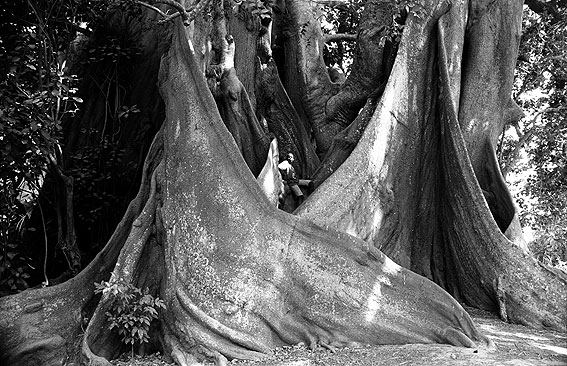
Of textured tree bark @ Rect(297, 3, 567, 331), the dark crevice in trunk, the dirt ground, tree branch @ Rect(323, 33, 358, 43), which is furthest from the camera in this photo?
tree branch @ Rect(323, 33, 358, 43)

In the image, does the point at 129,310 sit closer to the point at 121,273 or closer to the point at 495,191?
the point at 121,273

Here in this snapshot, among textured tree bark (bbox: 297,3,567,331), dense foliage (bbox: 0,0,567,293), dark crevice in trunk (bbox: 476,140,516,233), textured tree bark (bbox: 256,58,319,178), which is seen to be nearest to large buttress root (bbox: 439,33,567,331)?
textured tree bark (bbox: 297,3,567,331)

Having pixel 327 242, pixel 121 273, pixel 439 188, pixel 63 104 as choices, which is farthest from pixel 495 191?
pixel 63 104

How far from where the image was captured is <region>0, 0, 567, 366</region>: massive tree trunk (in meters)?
4.25

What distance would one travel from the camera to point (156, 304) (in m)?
4.27

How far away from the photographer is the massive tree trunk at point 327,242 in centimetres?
425

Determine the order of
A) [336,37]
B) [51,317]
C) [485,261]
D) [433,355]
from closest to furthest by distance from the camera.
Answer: [433,355]
[51,317]
[485,261]
[336,37]

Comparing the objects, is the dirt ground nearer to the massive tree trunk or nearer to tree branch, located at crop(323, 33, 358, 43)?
the massive tree trunk

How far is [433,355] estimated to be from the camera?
153 inches

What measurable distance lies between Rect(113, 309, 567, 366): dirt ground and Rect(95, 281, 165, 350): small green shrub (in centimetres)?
23

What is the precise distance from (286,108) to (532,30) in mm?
4403

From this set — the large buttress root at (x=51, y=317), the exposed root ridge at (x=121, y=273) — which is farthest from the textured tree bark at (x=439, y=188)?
the large buttress root at (x=51, y=317)

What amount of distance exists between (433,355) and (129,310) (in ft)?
6.94

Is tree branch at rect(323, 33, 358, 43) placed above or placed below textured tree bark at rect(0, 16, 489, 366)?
above
